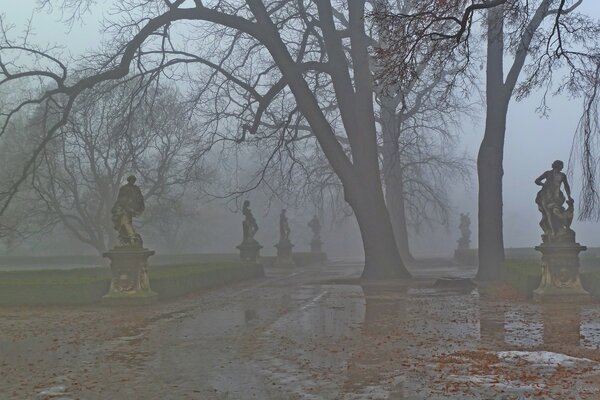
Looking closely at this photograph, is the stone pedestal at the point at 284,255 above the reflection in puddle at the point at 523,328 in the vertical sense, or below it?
above

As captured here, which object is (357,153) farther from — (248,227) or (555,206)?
(248,227)

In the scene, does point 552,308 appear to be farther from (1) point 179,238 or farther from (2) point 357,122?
(1) point 179,238

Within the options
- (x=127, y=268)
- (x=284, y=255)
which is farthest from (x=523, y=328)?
(x=284, y=255)

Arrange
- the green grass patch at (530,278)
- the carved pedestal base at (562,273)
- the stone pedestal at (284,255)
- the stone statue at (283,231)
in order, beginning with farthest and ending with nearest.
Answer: the stone statue at (283,231) < the stone pedestal at (284,255) < the green grass patch at (530,278) < the carved pedestal base at (562,273)

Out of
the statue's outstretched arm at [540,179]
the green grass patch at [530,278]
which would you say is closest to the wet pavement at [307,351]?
the green grass patch at [530,278]

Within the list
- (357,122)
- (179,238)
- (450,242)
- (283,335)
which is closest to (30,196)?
(179,238)

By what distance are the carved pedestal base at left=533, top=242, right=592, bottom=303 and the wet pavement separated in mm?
636

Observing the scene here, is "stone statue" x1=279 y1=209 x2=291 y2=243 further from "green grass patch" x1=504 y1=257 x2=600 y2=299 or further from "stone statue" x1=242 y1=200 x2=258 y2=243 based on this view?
"green grass patch" x1=504 y1=257 x2=600 y2=299

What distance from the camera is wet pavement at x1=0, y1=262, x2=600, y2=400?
600 centimetres

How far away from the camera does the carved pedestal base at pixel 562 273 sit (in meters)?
13.1

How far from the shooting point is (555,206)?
1327 cm

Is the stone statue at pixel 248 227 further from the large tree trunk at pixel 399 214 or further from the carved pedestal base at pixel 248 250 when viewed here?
the large tree trunk at pixel 399 214

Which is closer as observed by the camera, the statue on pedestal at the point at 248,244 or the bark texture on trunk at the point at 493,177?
the bark texture on trunk at the point at 493,177

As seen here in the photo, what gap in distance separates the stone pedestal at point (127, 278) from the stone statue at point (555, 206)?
8553 mm
